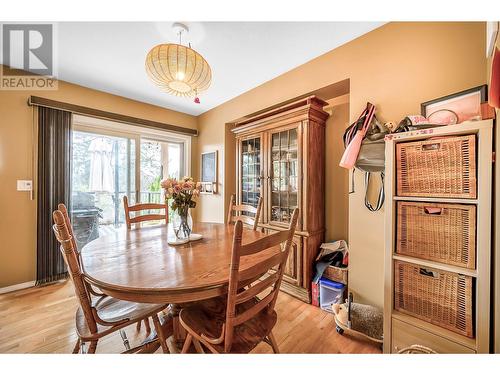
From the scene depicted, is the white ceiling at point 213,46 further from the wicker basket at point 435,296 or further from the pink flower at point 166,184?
the wicker basket at point 435,296

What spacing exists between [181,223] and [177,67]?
3.47 ft

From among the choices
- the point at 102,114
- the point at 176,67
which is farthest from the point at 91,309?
the point at 102,114

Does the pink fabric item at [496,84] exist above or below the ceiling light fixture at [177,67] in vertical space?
below

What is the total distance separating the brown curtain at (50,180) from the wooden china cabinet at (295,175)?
2246 mm

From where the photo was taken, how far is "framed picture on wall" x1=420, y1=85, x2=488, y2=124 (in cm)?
118

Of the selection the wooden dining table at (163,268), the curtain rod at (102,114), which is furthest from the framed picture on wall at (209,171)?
the wooden dining table at (163,268)

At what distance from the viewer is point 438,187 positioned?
1.05 meters

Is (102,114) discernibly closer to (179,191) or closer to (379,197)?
(179,191)

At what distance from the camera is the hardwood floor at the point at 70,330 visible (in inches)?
56.1

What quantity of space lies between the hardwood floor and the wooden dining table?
0.66 meters

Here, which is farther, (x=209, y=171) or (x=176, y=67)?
(x=209, y=171)

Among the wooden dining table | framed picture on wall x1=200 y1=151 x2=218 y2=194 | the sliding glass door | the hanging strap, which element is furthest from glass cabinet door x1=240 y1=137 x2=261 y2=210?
the hanging strap

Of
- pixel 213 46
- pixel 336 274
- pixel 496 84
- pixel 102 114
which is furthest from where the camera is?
pixel 102 114

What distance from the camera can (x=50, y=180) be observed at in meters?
2.35
